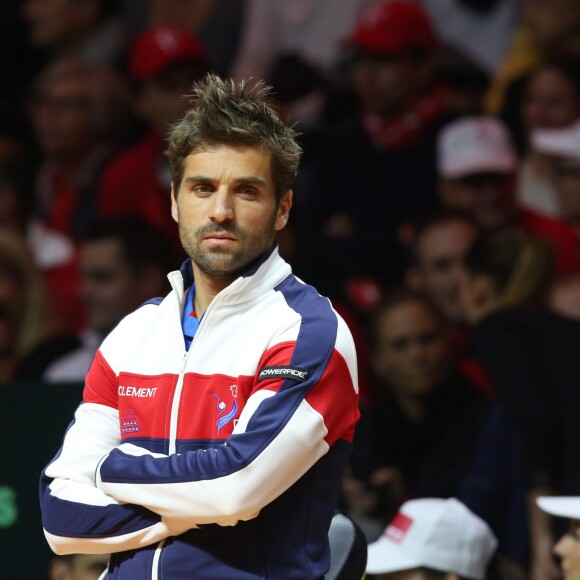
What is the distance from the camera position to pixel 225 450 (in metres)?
2.76

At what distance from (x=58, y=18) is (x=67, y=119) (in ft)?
2.40

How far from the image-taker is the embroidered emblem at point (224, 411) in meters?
2.84

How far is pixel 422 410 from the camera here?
5625mm

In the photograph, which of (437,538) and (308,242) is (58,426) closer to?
(437,538)

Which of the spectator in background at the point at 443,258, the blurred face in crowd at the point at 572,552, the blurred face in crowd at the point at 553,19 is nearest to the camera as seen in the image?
the blurred face in crowd at the point at 572,552

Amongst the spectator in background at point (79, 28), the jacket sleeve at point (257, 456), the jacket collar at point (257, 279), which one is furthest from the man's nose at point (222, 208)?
the spectator in background at point (79, 28)

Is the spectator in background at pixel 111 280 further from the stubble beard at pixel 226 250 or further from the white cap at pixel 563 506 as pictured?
the stubble beard at pixel 226 250

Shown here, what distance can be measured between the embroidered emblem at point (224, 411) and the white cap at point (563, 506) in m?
1.50

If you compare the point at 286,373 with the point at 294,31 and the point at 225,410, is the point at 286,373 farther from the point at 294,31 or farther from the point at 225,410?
the point at 294,31

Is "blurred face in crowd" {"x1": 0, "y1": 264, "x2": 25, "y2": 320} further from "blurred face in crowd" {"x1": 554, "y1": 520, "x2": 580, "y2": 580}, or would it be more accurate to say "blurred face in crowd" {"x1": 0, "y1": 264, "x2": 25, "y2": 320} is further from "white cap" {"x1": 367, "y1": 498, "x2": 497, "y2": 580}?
"blurred face in crowd" {"x1": 554, "y1": 520, "x2": 580, "y2": 580}

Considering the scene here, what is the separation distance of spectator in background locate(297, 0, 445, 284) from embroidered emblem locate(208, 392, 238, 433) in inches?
160

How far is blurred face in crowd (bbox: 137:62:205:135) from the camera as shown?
7375 millimetres

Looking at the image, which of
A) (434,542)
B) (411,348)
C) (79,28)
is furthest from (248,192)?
(79,28)

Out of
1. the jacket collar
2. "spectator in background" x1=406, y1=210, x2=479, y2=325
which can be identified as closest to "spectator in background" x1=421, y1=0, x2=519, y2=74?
"spectator in background" x1=406, y1=210, x2=479, y2=325
